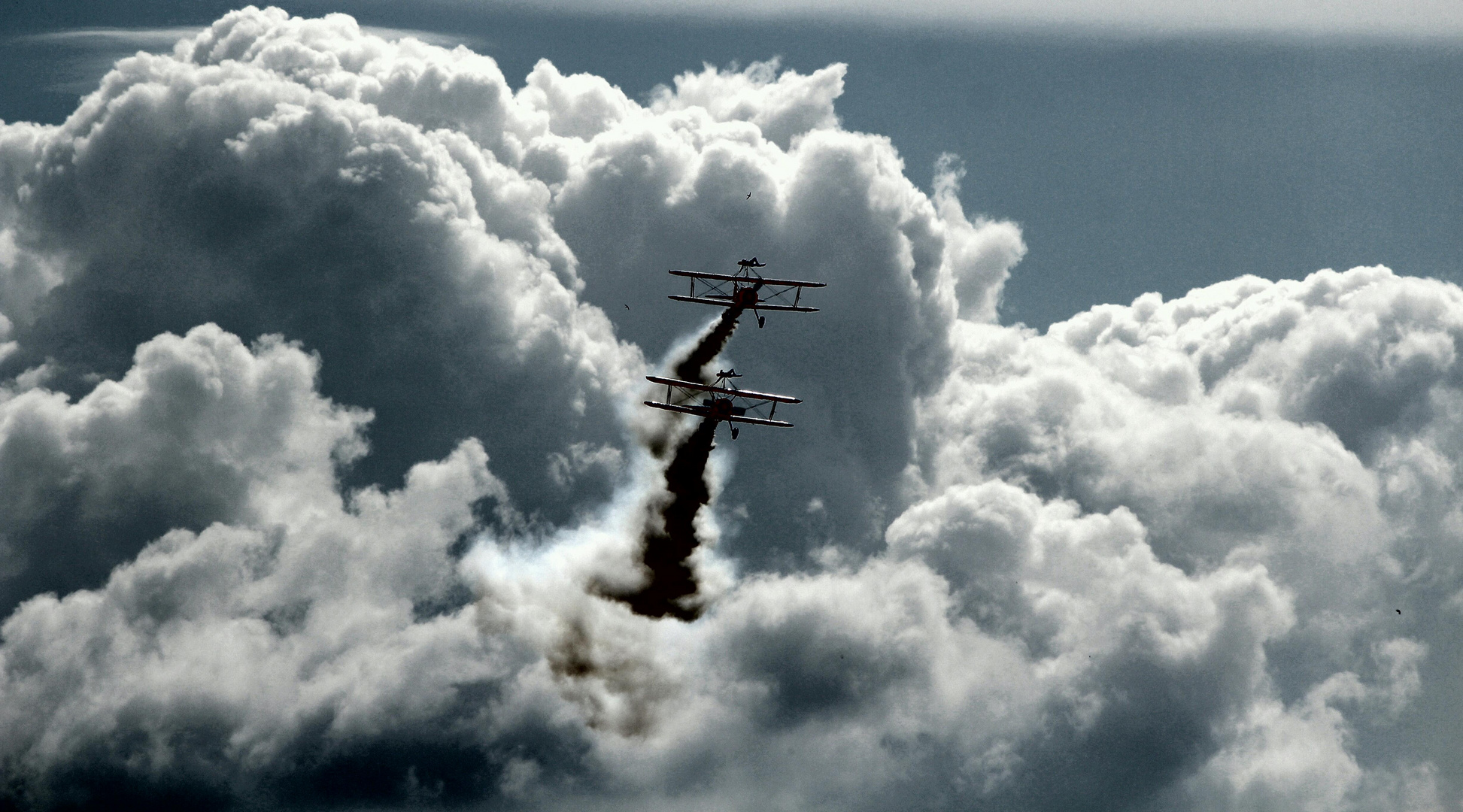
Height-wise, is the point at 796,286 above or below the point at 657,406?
above

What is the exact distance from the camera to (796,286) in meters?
192

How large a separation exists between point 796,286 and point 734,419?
29417 mm

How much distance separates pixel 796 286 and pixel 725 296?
1396 cm

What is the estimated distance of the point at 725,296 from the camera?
193 m

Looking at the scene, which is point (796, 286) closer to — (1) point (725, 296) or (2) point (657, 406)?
(1) point (725, 296)

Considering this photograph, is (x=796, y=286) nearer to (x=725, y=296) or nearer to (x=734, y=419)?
(x=725, y=296)

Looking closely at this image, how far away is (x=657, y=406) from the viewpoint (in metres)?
188

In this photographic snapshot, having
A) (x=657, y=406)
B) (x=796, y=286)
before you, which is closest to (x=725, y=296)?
(x=796, y=286)

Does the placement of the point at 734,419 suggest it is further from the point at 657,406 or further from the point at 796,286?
the point at 796,286

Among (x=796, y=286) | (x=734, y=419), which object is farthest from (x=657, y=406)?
(x=796, y=286)

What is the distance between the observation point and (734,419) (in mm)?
185625

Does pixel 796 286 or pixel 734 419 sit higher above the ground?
pixel 796 286

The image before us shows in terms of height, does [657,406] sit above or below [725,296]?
below

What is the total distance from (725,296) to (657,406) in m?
25.6
